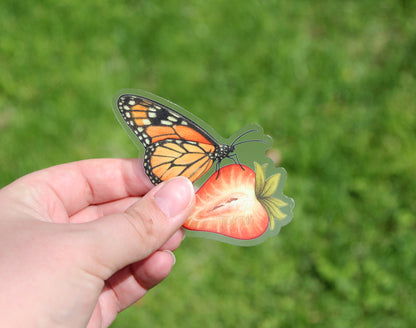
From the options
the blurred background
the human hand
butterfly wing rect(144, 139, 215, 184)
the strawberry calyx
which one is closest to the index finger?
the human hand

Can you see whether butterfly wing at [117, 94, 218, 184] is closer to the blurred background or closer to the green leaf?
the green leaf

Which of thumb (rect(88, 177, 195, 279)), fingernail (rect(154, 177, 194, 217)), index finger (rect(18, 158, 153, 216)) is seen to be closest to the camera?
thumb (rect(88, 177, 195, 279))

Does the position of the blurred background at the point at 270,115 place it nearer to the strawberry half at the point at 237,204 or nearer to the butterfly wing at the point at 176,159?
the strawberry half at the point at 237,204

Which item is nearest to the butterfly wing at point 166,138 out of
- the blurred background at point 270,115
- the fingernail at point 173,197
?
the fingernail at point 173,197

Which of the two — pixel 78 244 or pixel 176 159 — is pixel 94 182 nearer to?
pixel 176 159

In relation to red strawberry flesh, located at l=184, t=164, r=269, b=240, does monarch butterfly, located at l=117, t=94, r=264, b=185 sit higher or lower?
higher
